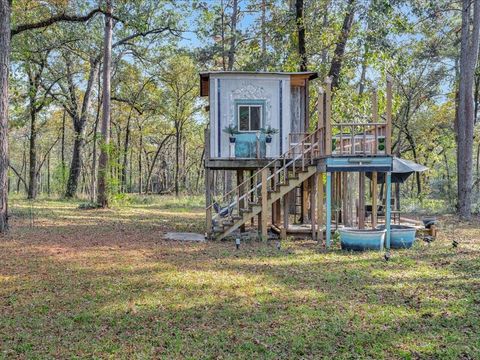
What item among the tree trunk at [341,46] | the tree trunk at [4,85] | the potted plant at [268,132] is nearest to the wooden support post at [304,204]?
the potted plant at [268,132]

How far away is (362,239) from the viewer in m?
10.2

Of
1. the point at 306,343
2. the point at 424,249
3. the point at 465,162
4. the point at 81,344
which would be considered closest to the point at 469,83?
the point at 465,162

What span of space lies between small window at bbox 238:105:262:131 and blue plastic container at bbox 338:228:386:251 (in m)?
4.91

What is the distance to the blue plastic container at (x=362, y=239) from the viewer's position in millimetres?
10164

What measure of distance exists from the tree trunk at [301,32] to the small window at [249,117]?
185 inches

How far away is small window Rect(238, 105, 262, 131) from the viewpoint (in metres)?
13.4

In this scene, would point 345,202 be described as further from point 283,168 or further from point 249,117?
point 249,117

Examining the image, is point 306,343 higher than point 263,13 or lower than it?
lower

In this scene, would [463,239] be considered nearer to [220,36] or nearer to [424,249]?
[424,249]

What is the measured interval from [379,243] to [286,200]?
3.03 metres

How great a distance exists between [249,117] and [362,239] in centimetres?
551

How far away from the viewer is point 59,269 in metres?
7.86

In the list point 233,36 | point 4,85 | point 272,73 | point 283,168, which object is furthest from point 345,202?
point 233,36

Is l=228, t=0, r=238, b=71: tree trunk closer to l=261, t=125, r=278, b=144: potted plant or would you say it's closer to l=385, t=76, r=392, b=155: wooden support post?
l=261, t=125, r=278, b=144: potted plant
